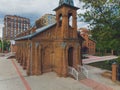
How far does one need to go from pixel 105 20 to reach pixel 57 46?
648 centimetres

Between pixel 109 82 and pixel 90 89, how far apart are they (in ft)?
9.54

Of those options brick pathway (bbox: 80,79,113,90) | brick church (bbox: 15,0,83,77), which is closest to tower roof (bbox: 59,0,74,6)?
brick church (bbox: 15,0,83,77)

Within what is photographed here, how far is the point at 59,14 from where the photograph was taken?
15773mm

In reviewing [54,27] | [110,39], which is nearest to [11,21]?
[54,27]

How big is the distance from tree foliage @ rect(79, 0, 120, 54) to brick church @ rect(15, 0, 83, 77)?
203cm

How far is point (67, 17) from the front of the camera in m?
14.6

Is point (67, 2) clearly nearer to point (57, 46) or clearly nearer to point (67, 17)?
point (67, 17)

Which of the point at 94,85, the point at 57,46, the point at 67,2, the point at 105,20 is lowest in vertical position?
the point at 94,85

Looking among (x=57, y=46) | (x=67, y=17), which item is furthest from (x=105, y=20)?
(x=57, y=46)

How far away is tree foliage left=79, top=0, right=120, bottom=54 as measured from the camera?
1234 cm

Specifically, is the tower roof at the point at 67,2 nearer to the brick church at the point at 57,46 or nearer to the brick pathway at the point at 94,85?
the brick church at the point at 57,46

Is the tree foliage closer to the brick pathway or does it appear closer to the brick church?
the brick church

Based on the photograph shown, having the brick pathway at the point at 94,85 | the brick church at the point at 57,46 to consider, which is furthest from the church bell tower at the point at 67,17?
the brick pathway at the point at 94,85

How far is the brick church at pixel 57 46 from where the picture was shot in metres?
14.5
